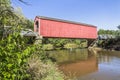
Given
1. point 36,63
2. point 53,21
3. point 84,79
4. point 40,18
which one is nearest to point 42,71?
point 36,63

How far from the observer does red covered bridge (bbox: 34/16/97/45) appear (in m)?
27.8

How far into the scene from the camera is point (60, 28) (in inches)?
1226

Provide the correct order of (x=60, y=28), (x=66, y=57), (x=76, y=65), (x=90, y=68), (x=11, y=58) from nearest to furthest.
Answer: (x=11, y=58), (x=90, y=68), (x=76, y=65), (x=66, y=57), (x=60, y=28)

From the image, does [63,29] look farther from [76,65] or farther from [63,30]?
[76,65]

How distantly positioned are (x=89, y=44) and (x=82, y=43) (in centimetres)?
711

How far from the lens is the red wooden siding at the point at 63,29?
28047 millimetres

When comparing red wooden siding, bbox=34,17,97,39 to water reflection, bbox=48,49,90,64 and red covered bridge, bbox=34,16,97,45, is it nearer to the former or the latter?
red covered bridge, bbox=34,16,97,45

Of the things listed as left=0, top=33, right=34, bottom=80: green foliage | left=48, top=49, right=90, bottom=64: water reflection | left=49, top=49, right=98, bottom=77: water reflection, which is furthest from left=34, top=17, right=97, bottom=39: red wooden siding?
left=0, top=33, right=34, bottom=80: green foliage

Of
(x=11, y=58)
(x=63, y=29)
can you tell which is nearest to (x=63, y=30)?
(x=63, y=29)

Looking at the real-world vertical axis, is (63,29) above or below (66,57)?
above

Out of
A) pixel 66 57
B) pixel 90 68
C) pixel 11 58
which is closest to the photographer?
pixel 11 58

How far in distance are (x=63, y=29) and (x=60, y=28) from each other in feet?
2.49

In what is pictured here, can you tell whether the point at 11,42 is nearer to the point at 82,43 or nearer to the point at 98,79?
the point at 98,79

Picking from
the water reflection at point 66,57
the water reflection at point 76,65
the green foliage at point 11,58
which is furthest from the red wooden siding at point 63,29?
the green foliage at point 11,58
